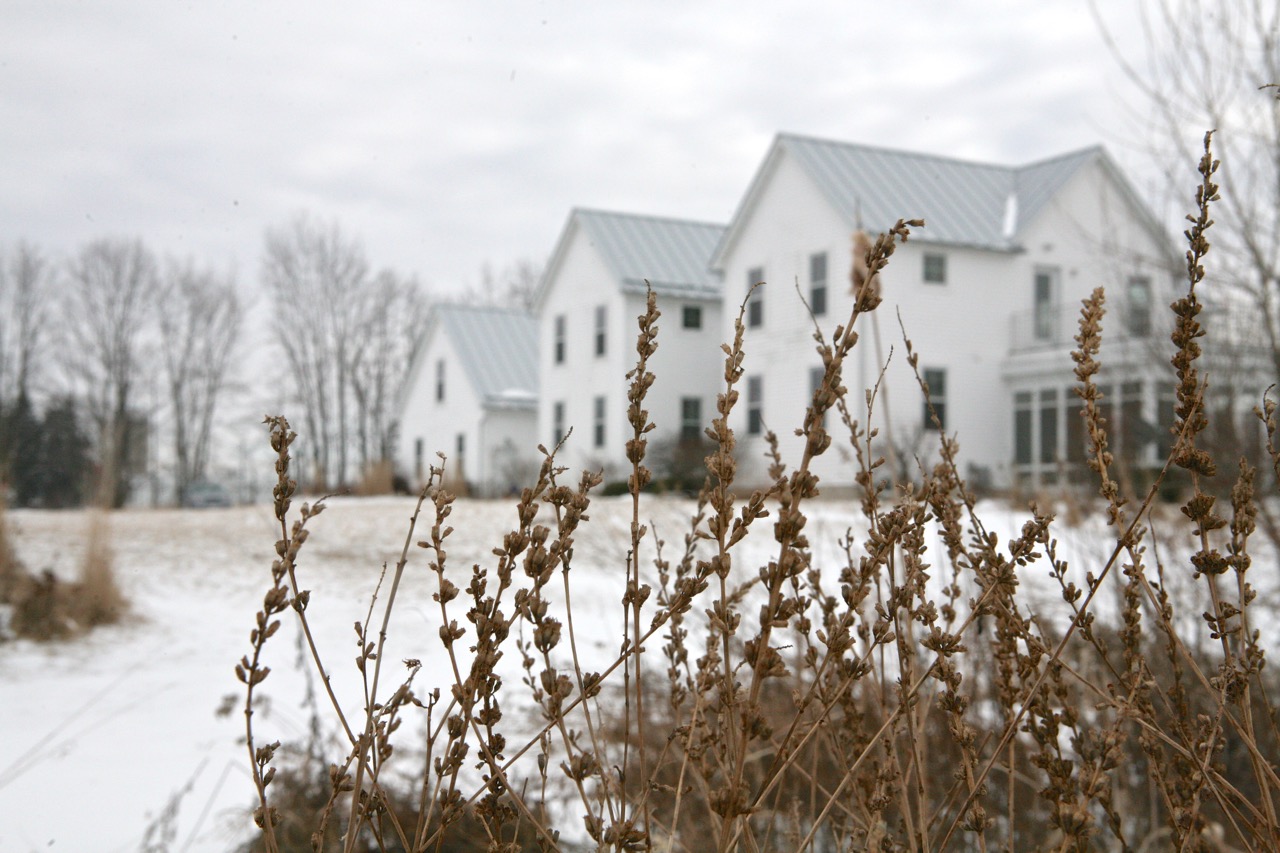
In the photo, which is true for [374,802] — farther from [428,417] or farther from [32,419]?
[32,419]

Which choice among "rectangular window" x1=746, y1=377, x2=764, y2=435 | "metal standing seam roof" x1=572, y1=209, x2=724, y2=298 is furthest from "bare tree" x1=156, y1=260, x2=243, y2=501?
"rectangular window" x1=746, y1=377, x2=764, y2=435

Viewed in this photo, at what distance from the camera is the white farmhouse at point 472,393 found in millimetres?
31391

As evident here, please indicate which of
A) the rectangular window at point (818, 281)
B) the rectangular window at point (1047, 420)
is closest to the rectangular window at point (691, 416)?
the rectangular window at point (818, 281)

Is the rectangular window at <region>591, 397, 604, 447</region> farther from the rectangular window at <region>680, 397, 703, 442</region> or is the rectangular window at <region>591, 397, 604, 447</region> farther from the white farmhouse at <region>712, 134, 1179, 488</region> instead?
the white farmhouse at <region>712, 134, 1179, 488</region>

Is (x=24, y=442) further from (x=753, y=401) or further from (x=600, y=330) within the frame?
(x=753, y=401)

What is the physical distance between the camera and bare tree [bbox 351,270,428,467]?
29703mm

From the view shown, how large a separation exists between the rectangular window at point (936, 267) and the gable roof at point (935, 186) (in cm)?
41

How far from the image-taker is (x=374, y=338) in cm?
3117

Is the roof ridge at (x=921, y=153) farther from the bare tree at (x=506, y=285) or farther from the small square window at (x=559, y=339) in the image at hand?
the bare tree at (x=506, y=285)

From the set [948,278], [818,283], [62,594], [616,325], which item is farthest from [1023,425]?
[62,594]

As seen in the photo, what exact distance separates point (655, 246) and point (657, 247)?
95 millimetres

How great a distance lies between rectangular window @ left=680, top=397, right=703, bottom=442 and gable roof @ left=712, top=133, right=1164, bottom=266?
113 inches

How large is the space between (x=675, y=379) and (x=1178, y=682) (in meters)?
22.9

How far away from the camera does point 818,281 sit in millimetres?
23156
